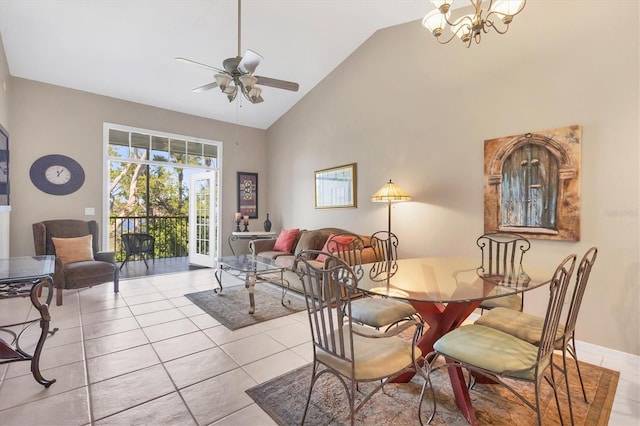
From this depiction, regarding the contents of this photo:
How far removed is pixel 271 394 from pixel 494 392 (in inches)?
58.7

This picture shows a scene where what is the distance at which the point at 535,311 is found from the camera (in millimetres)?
2926

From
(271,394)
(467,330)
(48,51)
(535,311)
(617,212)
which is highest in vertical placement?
(48,51)

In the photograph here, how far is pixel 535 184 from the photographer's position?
2859 mm

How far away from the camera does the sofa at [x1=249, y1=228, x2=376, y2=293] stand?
4121mm

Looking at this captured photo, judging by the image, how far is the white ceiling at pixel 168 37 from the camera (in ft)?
11.3

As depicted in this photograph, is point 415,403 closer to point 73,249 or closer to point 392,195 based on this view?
point 392,195

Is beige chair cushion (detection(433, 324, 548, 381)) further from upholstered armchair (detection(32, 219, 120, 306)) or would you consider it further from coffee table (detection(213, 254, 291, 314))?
upholstered armchair (detection(32, 219, 120, 306))

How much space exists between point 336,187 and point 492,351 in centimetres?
366

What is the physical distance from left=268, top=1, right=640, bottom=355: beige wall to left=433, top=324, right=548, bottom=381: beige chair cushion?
1.54 metres

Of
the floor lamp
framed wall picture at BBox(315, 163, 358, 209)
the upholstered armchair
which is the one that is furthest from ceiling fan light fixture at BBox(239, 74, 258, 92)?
the upholstered armchair

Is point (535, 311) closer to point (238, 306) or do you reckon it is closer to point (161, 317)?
point (238, 306)

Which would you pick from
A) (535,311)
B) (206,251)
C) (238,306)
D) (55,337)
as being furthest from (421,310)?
(206,251)

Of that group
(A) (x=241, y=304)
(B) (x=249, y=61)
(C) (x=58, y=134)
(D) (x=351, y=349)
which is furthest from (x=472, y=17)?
(C) (x=58, y=134)

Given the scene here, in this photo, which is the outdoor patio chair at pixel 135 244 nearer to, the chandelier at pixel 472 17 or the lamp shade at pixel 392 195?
the lamp shade at pixel 392 195
